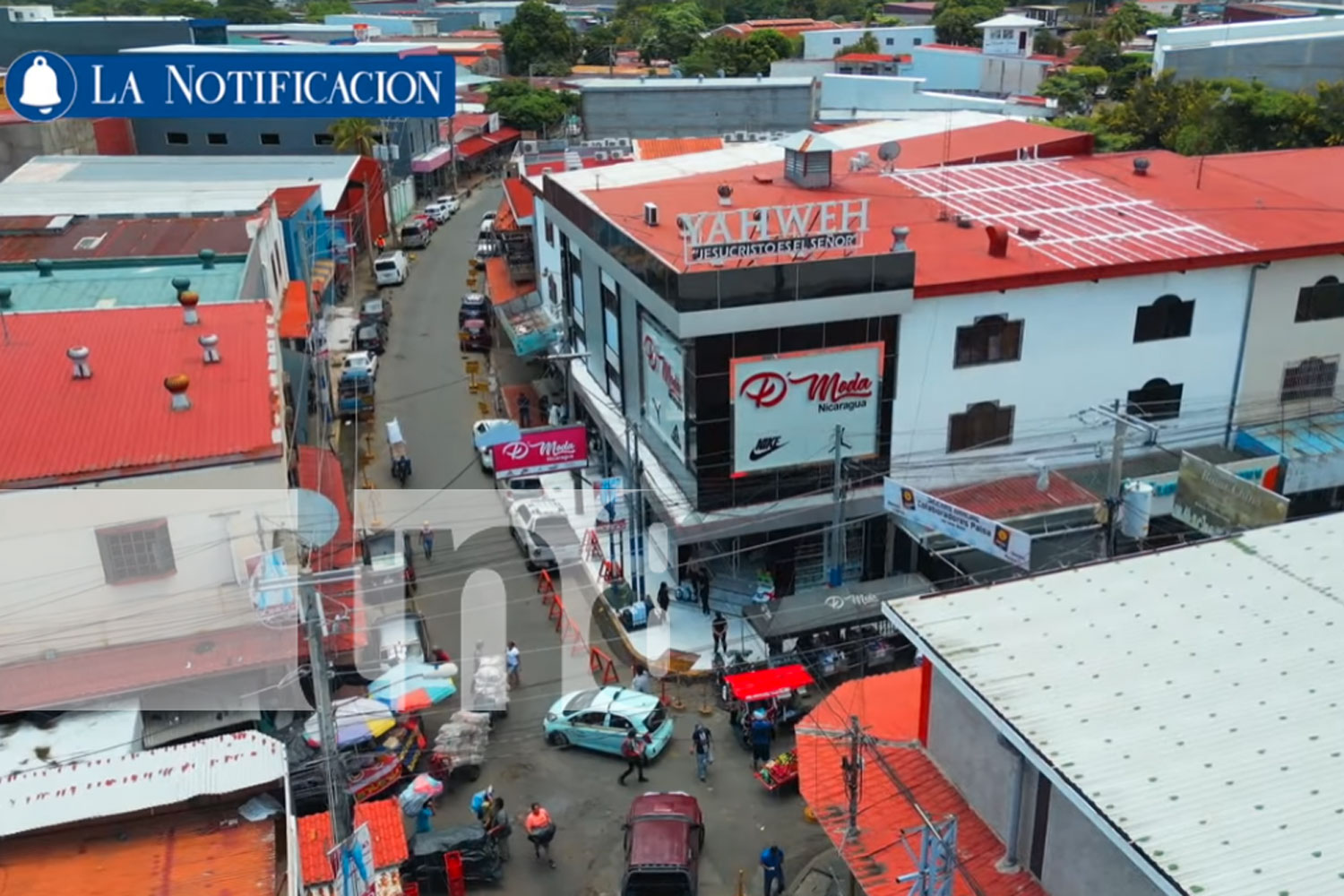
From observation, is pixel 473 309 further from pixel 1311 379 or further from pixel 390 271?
pixel 1311 379

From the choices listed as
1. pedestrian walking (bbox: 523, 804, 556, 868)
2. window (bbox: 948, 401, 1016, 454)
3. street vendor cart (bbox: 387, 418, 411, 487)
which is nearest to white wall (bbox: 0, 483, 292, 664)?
pedestrian walking (bbox: 523, 804, 556, 868)

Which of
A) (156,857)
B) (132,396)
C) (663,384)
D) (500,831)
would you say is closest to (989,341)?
(663,384)

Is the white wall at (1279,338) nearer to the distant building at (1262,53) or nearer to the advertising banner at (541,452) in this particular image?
the advertising banner at (541,452)

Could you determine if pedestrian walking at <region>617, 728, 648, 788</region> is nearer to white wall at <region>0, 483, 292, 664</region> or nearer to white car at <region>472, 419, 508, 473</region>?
white wall at <region>0, 483, 292, 664</region>

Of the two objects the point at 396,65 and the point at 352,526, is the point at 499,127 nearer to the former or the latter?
the point at 396,65

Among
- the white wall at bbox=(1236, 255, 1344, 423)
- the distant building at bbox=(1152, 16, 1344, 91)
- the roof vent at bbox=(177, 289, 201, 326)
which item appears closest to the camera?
the roof vent at bbox=(177, 289, 201, 326)

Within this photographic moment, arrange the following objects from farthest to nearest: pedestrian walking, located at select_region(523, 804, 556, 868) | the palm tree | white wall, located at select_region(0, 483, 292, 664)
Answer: the palm tree, white wall, located at select_region(0, 483, 292, 664), pedestrian walking, located at select_region(523, 804, 556, 868)

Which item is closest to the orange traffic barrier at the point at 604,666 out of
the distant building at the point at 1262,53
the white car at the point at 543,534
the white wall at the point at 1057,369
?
the white car at the point at 543,534

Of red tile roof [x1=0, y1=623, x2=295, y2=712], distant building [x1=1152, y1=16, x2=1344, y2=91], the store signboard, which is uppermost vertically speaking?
distant building [x1=1152, y1=16, x2=1344, y2=91]
